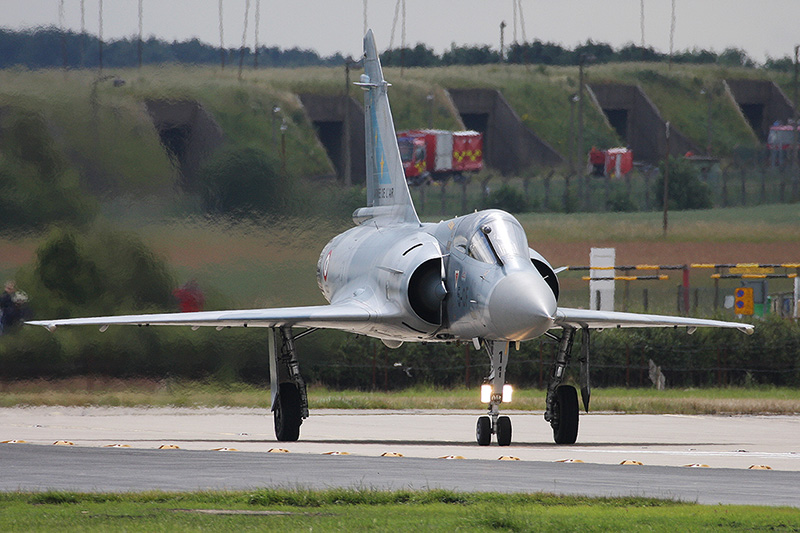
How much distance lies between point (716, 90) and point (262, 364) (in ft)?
191

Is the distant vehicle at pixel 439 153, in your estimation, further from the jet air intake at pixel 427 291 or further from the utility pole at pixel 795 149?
the jet air intake at pixel 427 291

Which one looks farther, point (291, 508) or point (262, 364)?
point (262, 364)

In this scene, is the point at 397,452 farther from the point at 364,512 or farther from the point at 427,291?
the point at 364,512

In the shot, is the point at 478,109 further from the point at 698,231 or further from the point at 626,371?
the point at 626,371

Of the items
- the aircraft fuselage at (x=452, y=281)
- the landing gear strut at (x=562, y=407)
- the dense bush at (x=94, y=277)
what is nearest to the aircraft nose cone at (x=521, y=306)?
the aircraft fuselage at (x=452, y=281)

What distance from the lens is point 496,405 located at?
17328mm

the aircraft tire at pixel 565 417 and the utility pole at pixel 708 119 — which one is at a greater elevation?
the utility pole at pixel 708 119

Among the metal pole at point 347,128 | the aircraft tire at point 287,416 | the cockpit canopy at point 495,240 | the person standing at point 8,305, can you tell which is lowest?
the aircraft tire at point 287,416

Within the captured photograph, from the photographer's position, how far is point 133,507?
10.8 meters

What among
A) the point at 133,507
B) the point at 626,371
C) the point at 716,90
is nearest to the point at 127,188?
the point at 626,371

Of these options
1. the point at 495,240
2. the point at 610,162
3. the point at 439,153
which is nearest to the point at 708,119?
the point at 610,162

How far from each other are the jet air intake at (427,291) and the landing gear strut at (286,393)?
6.77ft

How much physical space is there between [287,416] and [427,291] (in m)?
2.85

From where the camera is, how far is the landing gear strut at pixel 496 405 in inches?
676
